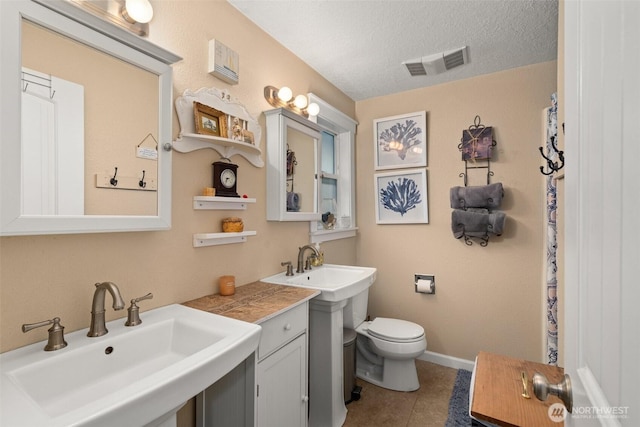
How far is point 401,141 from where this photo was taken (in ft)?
9.14

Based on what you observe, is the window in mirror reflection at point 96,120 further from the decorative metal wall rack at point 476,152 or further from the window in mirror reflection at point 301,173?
the decorative metal wall rack at point 476,152

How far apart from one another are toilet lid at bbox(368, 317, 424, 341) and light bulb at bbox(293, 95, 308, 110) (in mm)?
1778

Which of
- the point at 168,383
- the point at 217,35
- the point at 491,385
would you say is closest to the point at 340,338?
the point at 491,385

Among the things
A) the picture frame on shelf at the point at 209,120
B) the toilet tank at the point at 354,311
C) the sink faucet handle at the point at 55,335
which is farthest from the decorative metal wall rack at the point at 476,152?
the sink faucet handle at the point at 55,335

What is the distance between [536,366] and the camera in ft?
4.55

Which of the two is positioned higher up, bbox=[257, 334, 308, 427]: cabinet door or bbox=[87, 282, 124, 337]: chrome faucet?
bbox=[87, 282, 124, 337]: chrome faucet

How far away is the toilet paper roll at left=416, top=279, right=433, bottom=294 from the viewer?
260 cm

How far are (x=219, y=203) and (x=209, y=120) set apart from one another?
43cm

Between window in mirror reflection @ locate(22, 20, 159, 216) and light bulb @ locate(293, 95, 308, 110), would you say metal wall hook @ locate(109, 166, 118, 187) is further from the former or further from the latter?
light bulb @ locate(293, 95, 308, 110)

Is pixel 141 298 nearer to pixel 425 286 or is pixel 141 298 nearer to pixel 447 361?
pixel 425 286

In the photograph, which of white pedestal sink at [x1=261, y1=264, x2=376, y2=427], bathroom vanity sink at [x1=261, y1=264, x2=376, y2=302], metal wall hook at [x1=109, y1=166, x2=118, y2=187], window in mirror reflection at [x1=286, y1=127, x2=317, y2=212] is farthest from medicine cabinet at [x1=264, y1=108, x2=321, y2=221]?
metal wall hook at [x1=109, y1=166, x2=118, y2=187]

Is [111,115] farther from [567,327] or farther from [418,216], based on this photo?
[418,216]

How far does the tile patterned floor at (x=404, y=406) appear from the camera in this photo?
6.22 feet

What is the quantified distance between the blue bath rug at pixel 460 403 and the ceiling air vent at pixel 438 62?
2499mm
